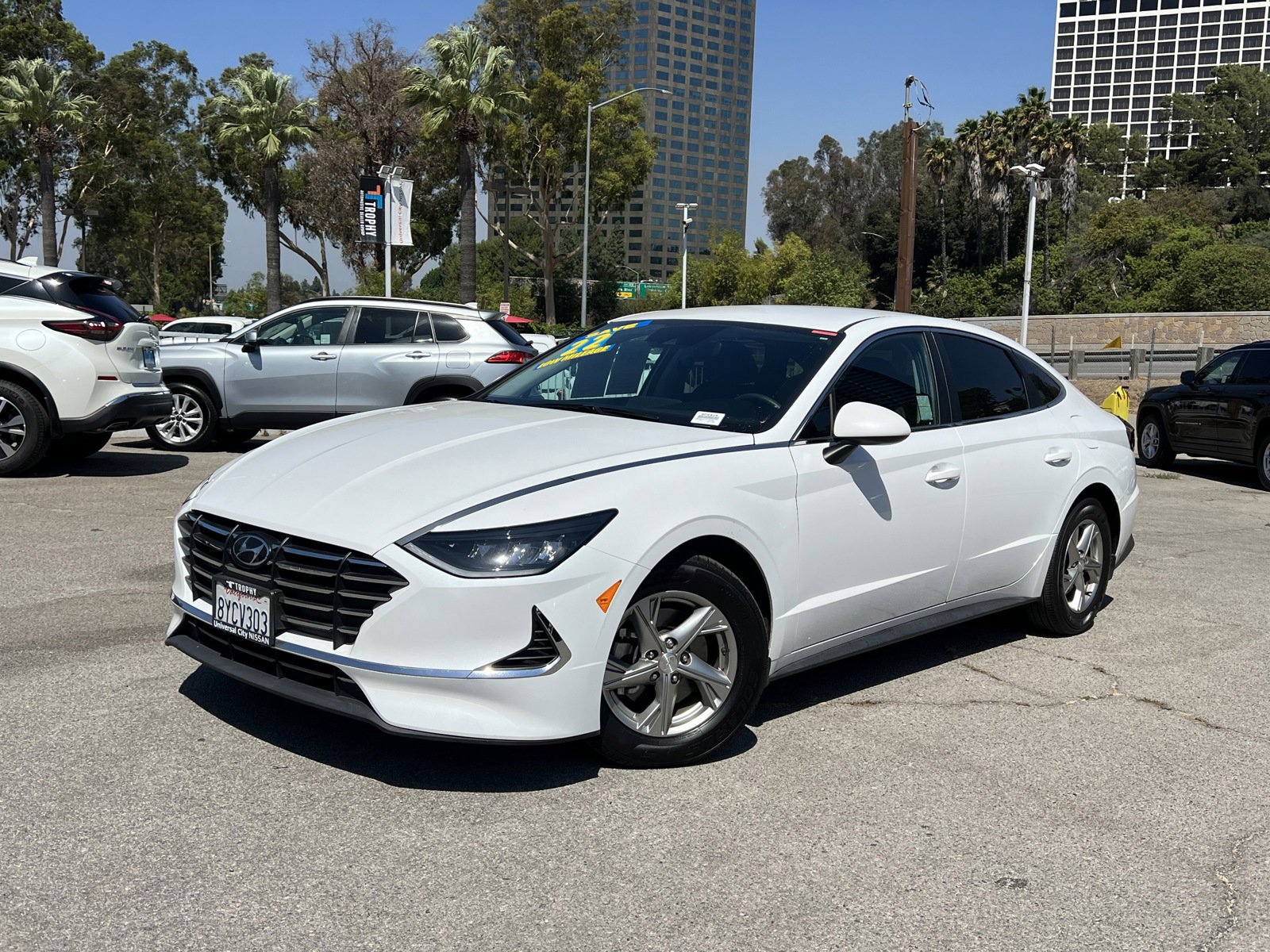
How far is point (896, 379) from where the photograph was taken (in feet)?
17.0

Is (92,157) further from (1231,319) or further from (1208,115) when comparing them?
(1208,115)

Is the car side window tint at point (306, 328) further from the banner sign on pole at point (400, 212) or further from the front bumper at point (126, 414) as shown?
the banner sign on pole at point (400, 212)

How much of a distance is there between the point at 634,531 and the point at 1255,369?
1268cm

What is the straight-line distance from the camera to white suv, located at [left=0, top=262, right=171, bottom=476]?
967cm

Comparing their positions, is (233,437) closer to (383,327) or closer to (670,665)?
(383,327)

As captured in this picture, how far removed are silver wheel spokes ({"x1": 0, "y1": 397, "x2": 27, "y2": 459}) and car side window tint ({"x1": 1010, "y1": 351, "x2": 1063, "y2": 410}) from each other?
776cm

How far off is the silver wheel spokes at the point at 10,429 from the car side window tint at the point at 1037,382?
7757mm

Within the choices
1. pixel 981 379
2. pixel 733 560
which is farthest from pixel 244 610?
pixel 981 379

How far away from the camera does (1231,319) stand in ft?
155

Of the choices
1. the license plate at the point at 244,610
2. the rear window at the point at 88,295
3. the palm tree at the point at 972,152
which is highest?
the palm tree at the point at 972,152

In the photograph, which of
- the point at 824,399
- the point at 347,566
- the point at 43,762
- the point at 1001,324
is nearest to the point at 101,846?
the point at 43,762

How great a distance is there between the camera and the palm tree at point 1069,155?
68875 mm

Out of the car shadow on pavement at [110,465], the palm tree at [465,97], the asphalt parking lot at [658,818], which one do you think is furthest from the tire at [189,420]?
the palm tree at [465,97]

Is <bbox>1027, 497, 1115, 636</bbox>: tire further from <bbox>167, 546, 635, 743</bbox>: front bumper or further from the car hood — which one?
<bbox>167, 546, 635, 743</bbox>: front bumper
